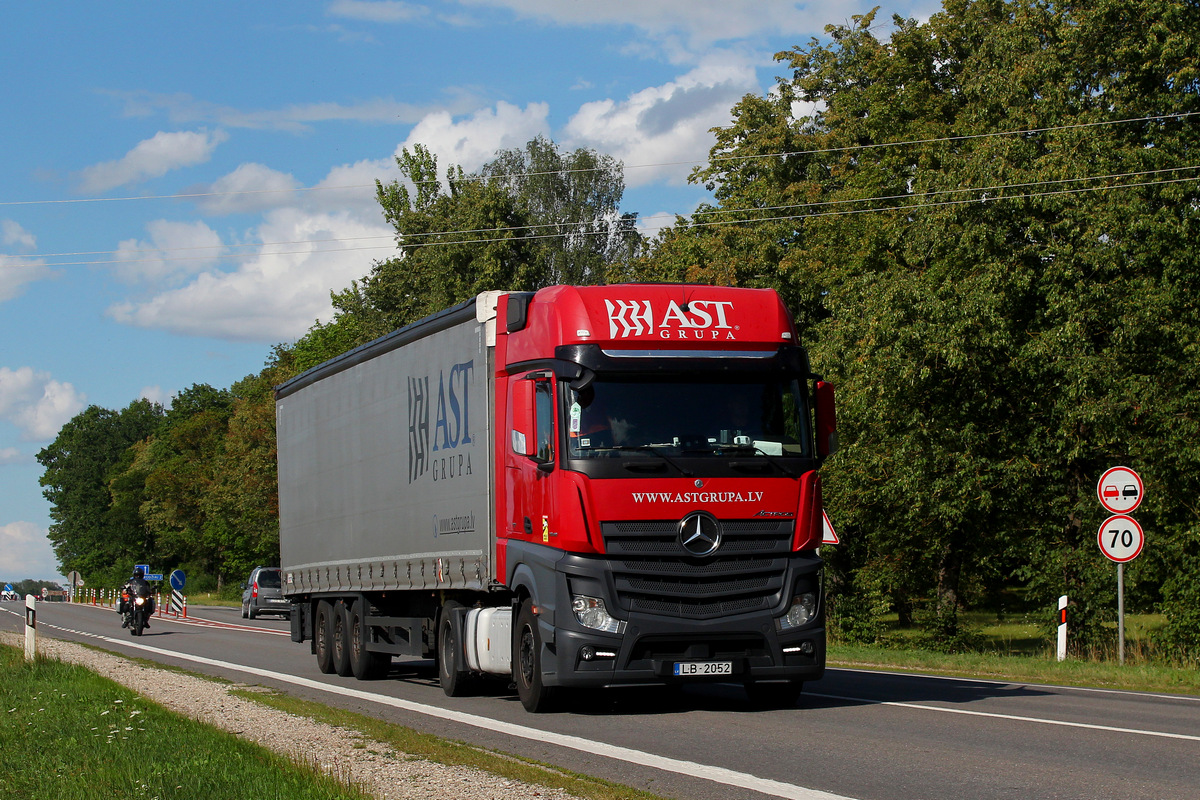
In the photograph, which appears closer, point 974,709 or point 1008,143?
point 974,709

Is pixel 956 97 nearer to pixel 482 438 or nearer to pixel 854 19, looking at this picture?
pixel 854 19

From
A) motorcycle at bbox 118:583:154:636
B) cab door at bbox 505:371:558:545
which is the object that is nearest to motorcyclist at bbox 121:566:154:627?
motorcycle at bbox 118:583:154:636

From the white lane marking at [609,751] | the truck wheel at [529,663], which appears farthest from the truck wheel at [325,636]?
the truck wheel at [529,663]

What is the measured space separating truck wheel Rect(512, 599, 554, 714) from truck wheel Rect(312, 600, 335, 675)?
6919 millimetres

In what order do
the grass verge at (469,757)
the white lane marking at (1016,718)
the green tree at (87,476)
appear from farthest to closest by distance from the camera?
the green tree at (87,476), the white lane marking at (1016,718), the grass verge at (469,757)

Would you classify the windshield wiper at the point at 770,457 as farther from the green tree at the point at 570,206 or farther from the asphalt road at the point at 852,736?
the green tree at the point at 570,206

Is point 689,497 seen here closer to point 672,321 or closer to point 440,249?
point 672,321

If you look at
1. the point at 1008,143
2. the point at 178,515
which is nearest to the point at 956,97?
the point at 1008,143

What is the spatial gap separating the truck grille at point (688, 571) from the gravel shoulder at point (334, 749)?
2594mm

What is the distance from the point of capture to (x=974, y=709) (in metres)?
12.4

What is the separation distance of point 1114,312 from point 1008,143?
3.99 meters

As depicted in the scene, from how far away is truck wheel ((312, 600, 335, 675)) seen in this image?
19.1 meters

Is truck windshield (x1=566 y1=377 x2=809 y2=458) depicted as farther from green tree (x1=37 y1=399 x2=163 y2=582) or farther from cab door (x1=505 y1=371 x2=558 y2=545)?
green tree (x1=37 y1=399 x2=163 y2=582)

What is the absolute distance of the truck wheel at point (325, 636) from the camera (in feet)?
62.7
